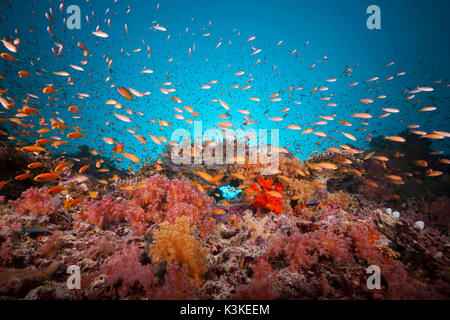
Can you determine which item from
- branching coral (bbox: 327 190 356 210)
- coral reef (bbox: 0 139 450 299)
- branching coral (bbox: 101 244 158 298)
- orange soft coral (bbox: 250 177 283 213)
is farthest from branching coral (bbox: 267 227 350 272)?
branching coral (bbox: 327 190 356 210)

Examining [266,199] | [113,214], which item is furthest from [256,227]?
[113,214]

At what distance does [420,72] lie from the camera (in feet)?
228

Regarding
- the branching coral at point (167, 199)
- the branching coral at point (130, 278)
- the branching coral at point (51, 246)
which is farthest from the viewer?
the branching coral at point (167, 199)

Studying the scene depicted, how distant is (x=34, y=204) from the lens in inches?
143

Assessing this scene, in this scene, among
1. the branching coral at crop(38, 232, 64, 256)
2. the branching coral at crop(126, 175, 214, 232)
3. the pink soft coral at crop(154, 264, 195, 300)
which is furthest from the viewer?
the branching coral at crop(126, 175, 214, 232)

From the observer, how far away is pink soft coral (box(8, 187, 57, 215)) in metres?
3.58

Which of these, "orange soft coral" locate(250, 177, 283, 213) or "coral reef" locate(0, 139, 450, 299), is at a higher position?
"orange soft coral" locate(250, 177, 283, 213)

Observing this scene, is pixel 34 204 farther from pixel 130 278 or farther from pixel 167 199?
pixel 130 278

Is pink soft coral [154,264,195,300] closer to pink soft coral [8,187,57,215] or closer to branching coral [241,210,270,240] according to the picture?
branching coral [241,210,270,240]

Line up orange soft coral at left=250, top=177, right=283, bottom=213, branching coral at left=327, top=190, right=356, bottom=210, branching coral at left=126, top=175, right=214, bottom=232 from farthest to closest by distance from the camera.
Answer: branching coral at left=327, top=190, right=356, bottom=210 < orange soft coral at left=250, top=177, right=283, bottom=213 < branching coral at left=126, top=175, right=214, bottom=232

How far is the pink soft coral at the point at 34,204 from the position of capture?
358cm

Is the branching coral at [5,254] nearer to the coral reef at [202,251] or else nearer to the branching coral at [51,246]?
the coral reef at [202,251]

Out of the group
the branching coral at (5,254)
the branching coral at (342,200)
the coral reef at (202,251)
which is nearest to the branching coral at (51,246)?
the coral reef at (202,251)

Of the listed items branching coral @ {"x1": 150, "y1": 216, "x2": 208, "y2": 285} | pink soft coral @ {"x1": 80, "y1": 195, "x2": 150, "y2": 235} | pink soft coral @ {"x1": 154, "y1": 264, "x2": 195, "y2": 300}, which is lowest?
pink soft coral @ {"x1": 154, "y1": 264, "x2": 195, "y2": 300}
